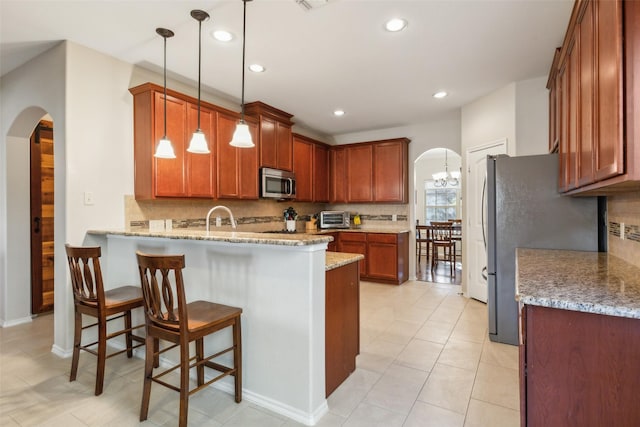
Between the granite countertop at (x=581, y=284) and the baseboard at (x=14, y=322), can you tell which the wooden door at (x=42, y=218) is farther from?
the granite countertop at (x=581, y=284)

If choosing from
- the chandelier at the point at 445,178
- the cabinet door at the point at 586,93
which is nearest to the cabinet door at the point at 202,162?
the cabinet door at the point at 586,93

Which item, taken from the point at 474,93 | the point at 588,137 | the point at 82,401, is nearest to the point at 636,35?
the point at 588,137

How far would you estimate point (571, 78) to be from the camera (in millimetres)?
2096

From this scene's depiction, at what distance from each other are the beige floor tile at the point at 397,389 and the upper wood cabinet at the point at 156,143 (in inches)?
99.0

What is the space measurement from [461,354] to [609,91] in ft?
7.13

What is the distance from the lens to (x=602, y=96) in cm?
137

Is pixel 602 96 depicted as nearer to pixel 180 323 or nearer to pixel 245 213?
pixel 180 323

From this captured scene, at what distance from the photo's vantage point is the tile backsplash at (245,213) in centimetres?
321

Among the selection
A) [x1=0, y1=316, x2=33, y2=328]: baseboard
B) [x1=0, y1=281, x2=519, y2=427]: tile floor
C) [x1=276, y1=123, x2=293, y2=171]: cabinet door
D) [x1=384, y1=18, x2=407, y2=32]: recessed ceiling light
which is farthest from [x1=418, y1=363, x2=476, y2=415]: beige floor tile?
[x1=0, y1=316, x2=33, y2=328]: baseboard

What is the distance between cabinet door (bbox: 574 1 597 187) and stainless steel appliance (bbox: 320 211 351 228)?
398 cm

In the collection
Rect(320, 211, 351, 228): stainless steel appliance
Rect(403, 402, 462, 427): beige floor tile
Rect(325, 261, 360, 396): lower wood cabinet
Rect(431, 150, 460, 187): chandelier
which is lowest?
Rect(403, 402, 462, 427): beige floor tile

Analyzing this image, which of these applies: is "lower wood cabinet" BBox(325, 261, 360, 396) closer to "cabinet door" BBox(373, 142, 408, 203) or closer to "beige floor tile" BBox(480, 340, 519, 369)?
"beige floor tile" BBox(480, 340, 519, 369)

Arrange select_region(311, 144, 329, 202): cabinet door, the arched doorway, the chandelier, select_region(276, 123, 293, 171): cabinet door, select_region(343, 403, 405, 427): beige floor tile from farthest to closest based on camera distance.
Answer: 1. the arched doorway
2. the chandelier
3. select_region(311, 144, 329, 202): cabinet door
4. select_region(276, 123, 293, 171): cabinet door
5. select_region(343, 403, 405, 427): beige floor tile

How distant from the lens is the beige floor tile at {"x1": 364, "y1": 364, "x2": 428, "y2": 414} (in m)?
1.99
